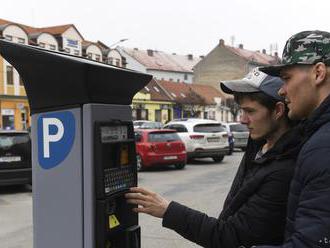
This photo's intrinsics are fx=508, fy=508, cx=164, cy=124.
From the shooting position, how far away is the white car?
63.3 ft

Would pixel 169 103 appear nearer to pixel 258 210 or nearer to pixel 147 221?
pixel 147 221

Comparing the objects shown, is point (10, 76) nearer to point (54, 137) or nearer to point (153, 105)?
point (153, 105)

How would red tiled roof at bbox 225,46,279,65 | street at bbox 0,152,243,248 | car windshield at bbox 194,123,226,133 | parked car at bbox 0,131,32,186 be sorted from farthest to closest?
red tiled roof at bbox 225,46,279,65 → car windshield at bbox 194,123,226,133 → parked car at bbox 0,131,32,186 → street at bbox 0,152,243,248

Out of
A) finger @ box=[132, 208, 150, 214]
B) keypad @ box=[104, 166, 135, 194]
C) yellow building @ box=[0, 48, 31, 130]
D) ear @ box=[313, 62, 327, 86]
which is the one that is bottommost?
finger @ box=[132, 208, 150, 214]

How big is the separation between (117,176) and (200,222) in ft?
1.67

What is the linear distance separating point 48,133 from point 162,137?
14.8m

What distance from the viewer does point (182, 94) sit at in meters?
64.1

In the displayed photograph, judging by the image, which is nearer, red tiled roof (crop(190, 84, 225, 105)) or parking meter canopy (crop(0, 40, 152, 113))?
parking meter canopy (crop(0, 40, 152, 113))

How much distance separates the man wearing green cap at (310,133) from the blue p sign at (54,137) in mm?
1019

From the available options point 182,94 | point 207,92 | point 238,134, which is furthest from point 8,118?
point 207,92

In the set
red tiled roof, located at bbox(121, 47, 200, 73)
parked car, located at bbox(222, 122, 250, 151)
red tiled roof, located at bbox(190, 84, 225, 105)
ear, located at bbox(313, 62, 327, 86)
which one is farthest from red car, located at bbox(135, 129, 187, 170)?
red tiled roof, located at bbox(121, 47, 200, 73)

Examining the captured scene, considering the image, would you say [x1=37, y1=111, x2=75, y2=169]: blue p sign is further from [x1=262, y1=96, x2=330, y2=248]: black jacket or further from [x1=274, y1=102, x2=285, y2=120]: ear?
[x1=262, y1=96, x2=330, y2=248]: black jacket

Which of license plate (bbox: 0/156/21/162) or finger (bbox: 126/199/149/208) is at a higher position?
finger (bbox: 126/199/149/208)

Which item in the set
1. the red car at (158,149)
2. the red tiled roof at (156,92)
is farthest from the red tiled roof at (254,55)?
the red car at (158,149)
